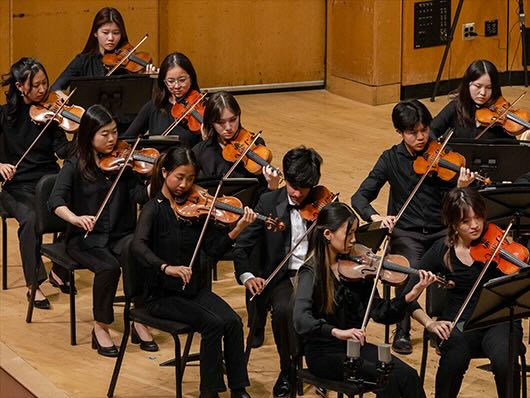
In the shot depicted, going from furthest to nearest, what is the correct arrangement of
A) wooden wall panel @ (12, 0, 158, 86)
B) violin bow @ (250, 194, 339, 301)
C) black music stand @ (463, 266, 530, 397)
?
1. wooden wall panel @ (12, 0, 158, 86)
2. violin bow @ (250, 194, 339, 301)
3. black music stand @ (463, 266, 530, 397)

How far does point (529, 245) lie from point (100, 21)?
300 centimetres

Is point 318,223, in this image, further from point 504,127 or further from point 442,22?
point 442,22

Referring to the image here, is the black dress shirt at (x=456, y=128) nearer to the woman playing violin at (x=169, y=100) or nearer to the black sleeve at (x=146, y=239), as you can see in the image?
the woman playing violin at (x=169, y=100)

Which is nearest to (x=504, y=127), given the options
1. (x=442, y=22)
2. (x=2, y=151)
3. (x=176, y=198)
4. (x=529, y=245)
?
(x=529, y=245)

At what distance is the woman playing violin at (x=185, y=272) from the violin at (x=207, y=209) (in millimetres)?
29

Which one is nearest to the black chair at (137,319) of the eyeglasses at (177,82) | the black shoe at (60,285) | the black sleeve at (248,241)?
the black sleeve at (248,241)

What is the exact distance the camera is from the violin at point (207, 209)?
5713 mm

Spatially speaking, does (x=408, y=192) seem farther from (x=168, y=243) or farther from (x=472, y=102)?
(x=168, y=243)

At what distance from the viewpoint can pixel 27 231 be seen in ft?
21.9

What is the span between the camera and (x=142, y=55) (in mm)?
7809

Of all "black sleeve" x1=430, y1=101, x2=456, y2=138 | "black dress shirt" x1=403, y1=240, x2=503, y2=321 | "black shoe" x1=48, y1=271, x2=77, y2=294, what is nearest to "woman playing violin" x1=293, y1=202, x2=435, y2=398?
"black dress shirt" x1=403, y1=240, x2=503, y2=321

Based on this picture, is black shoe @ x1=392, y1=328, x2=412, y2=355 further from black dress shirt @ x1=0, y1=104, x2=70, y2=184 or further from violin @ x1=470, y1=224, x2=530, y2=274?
black dress shirt @ x1=0, y1=104, x2=70, y2=184

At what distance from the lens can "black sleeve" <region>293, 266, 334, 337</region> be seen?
4953mm

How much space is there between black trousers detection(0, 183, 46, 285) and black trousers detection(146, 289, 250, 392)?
1231mm
